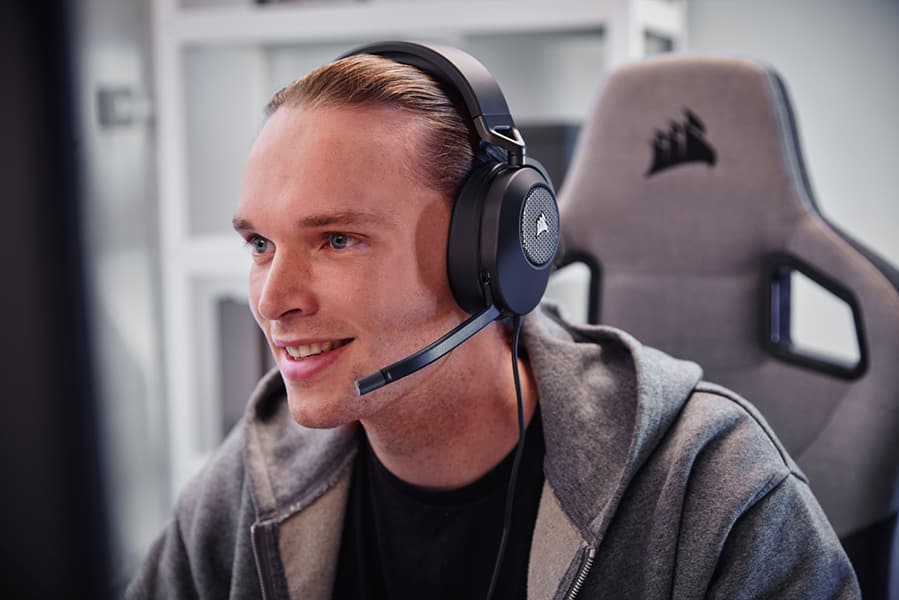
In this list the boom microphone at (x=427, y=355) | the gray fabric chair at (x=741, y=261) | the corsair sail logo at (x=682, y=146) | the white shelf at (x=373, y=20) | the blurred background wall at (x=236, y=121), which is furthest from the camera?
the blurred background wall at (x=236, y=121)

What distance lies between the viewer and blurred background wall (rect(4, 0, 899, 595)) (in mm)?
1979

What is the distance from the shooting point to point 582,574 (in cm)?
80

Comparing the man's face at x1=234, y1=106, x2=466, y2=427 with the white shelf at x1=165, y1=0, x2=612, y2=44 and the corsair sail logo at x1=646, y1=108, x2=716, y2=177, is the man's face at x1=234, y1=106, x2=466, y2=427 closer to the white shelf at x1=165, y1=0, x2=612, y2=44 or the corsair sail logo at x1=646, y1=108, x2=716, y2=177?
the corsair sail logo at x1=646, y1=108, x2=716, y2=177

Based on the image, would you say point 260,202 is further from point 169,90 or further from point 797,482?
point 169,90

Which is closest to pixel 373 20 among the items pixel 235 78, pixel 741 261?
pixel 235 78

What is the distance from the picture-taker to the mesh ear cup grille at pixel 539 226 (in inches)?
32.0

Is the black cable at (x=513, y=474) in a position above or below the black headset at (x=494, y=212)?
below

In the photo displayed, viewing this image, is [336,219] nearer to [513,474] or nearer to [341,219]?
[341,219]

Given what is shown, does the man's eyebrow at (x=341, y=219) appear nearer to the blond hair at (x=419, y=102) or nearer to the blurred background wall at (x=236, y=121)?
the blond hair at (x=419, y=102)

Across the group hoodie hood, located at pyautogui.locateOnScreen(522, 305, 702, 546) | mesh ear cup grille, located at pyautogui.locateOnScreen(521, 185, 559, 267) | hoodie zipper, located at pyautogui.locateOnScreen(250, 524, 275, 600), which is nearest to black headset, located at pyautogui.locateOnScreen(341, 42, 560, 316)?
mesh ear cup grille, located at pyautogui.locateOnScreen(521, 185, 559, 267)

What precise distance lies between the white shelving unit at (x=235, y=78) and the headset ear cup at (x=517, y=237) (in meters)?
1.11

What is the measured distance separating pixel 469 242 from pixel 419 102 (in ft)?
0.50

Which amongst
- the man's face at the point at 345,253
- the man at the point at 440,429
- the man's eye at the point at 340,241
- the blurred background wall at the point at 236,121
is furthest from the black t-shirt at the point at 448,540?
the blurred background wall at the point at 236,121

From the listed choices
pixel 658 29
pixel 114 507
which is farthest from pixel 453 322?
pixel 658 29
